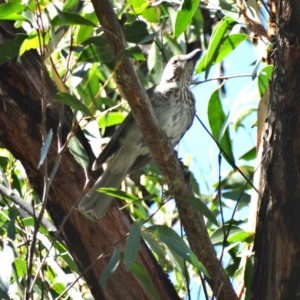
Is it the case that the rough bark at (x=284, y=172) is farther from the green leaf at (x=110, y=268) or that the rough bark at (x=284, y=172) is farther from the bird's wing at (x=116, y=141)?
the bird's wing at (x=116, y=141)

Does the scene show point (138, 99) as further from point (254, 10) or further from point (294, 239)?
point (254, 10)

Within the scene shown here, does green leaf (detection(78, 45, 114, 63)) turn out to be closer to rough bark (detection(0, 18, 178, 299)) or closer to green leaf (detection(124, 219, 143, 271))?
rough bark (detection(0, 18, 178, 299))

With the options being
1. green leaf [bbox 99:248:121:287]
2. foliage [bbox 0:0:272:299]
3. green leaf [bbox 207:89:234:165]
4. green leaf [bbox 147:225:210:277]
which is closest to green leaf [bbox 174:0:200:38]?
foliage [bbox 0:0:272:299]

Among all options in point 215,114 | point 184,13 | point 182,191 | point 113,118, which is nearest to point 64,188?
point 182,191

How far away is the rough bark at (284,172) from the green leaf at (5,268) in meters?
0.78

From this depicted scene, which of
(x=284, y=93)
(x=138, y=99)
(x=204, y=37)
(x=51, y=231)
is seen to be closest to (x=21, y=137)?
(x=51, y=231)

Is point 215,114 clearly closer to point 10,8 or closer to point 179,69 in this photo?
point 10,8

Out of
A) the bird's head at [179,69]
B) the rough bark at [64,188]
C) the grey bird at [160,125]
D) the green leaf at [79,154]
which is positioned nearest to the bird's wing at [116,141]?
the grey bird at [160,125]

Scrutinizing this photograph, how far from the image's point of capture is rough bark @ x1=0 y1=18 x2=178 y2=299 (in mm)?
2619

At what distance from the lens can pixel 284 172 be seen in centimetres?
224

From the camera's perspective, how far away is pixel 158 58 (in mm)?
3553

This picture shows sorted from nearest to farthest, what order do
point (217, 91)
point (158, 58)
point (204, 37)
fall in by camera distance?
point (217, 91) < point (158, 58) < point (204, 37)

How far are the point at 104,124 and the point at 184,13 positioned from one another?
1095 millimetres

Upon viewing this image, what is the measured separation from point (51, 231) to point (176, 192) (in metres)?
0.50
